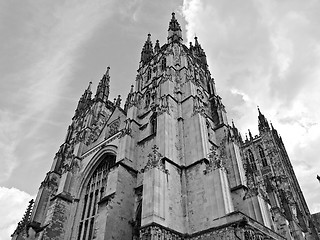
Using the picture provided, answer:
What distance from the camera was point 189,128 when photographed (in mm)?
18375

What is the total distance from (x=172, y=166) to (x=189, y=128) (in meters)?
3.51

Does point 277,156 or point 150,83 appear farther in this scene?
point 277,156

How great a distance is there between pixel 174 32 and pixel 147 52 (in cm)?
431

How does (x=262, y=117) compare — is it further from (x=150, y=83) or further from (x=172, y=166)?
(x=172, y=166)

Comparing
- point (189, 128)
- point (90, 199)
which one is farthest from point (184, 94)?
point (90, 199)

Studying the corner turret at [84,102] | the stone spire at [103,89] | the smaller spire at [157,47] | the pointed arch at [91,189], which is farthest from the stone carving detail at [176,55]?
the corner turret at [84,102]

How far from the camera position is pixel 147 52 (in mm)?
32094

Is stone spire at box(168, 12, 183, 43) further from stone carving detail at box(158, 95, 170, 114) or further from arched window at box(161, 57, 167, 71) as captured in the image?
stone carving detail at box(158, 95, 170, 114)

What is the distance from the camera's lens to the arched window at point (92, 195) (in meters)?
19.2

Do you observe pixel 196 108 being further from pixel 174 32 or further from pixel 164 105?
pixel 174 32

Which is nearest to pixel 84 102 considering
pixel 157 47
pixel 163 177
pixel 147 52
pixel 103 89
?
pixel 103 89

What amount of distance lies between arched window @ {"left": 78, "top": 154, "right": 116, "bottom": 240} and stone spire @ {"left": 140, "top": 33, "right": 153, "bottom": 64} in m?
13.1

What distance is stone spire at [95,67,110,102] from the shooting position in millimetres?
33631

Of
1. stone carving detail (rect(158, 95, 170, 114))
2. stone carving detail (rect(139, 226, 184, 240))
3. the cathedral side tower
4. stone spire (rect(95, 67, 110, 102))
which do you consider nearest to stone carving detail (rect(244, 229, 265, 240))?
stone carving detail (rect(139, 226, 184, 240))
